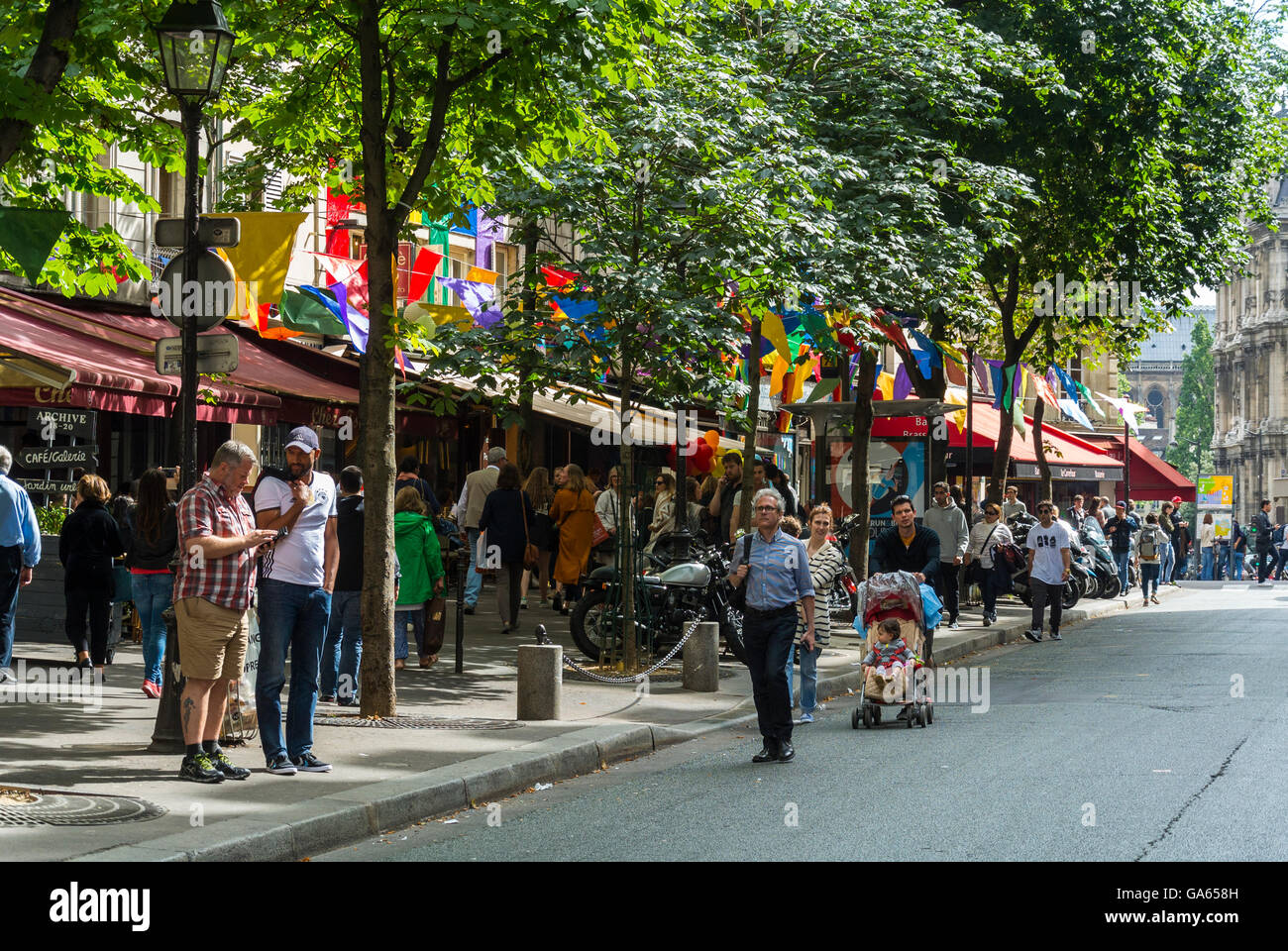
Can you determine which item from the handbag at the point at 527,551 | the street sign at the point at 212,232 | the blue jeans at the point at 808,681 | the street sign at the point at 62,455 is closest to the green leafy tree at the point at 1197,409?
the handbag at the point at 527,551

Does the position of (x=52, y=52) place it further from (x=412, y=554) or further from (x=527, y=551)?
(x=527, y=551)

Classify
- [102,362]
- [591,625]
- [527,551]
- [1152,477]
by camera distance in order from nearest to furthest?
[591,625], [102,362], [527,551], [1152,477]

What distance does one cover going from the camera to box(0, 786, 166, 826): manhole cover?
7445 mm

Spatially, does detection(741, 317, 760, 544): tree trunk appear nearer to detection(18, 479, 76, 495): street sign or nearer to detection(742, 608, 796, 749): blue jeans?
detection(742, 608, 796, 749): blue jeans

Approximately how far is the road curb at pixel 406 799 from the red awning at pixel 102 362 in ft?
24.6

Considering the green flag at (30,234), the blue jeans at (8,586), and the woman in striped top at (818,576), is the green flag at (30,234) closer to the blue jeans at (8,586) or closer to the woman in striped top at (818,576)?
the blue jeans at (8,586)

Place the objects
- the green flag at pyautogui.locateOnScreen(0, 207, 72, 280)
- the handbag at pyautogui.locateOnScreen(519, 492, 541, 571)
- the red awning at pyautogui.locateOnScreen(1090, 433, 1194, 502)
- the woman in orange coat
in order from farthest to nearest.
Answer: the red awning at pyautogui.locateOnScreen(1090, 433, 1194, 502) → the woman in orange coat → the handbag at pyautogui.locateOnScreen(519, 492, 541, 571) → the green flag at pyautogui.locateOnScreen(0, 207, 72, 280)

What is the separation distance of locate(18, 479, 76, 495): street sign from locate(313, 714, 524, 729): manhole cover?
641cm

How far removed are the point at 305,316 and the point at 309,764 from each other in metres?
12.7

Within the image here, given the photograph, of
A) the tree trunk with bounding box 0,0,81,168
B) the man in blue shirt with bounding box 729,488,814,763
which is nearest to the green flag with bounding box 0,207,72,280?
the tree trunk with bounding box 0,0,81,168

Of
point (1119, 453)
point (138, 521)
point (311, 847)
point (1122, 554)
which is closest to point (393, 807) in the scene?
point (311, 847)

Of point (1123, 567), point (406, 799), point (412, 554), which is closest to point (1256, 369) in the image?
point (1123, 567)

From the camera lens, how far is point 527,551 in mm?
20562
